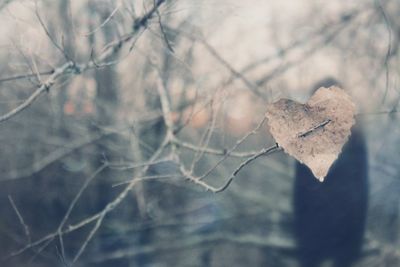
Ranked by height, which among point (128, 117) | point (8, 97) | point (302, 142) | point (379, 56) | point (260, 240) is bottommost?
point (302, 142)

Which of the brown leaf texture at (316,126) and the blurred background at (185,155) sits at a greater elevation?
the blurred background at (185,155)

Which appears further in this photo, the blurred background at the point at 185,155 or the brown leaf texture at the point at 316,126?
the blurred background at the point at 185,155

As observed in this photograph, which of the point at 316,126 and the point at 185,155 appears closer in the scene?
the point at 316,126

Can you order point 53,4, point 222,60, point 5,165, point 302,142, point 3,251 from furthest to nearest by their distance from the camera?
point 5,165
point 3,251
point 53,4
point 222,60
point 302,142

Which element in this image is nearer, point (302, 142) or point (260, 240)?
point (302, 142)

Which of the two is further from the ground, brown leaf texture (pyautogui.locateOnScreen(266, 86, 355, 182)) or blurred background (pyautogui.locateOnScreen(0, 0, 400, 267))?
A: blurred background (pyautogui.locateOnScreen(0, 0, 400, 267))

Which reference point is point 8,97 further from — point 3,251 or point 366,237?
point 366,237

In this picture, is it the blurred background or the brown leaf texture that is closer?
the brown leaf texture

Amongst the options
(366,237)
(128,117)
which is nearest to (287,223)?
(366,237)
